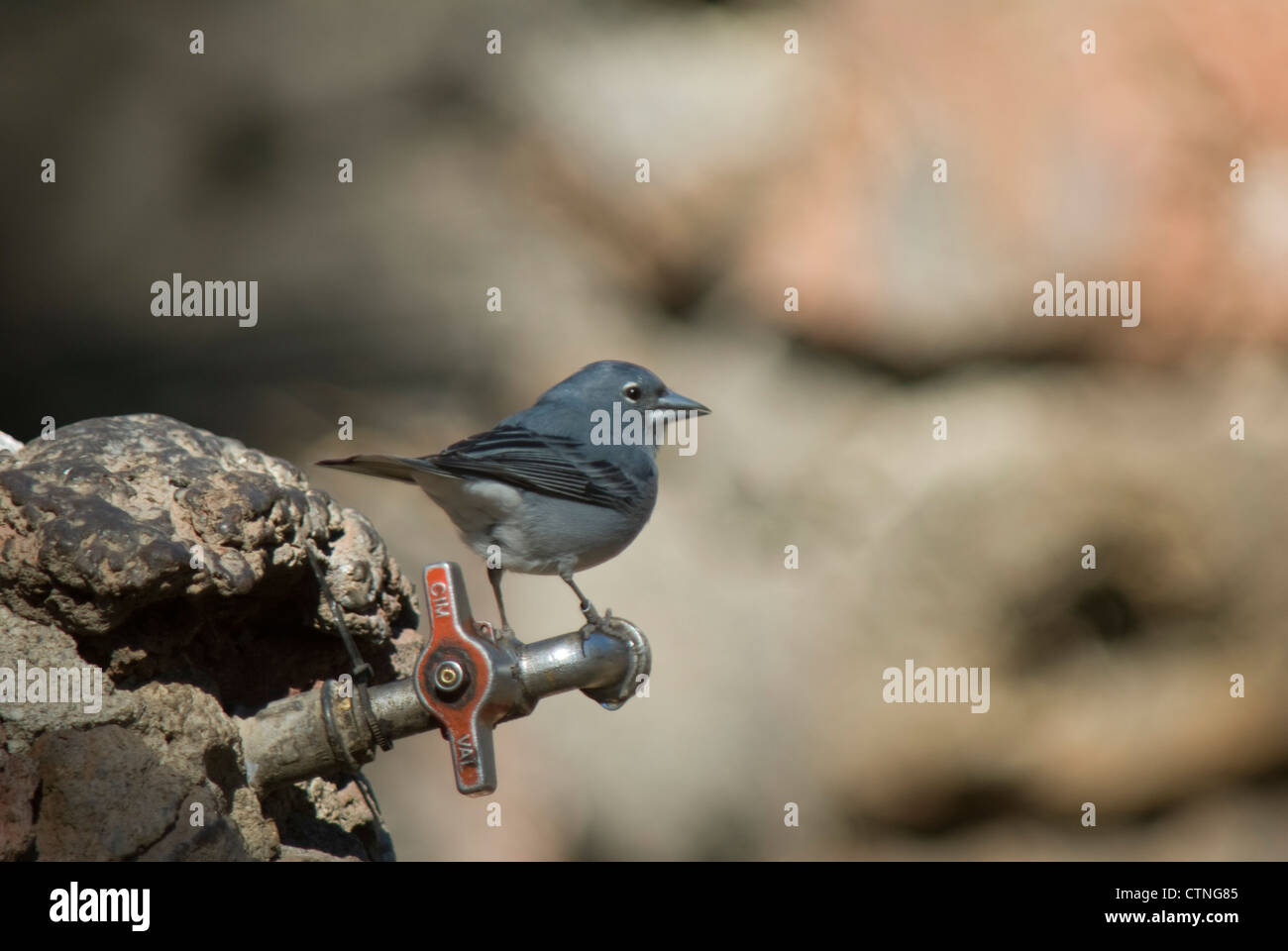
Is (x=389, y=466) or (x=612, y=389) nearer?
(x=389, y=466)

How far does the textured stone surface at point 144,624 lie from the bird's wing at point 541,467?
0.43 m

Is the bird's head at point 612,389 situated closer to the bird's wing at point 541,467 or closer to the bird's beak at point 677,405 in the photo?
the bird's beak at point 677,405

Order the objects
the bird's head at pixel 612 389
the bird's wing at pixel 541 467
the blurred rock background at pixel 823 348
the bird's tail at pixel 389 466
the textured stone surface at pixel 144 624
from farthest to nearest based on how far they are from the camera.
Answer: the blurred rock background at pixel 823 348
the bird's head at pixel 612 389
the bird's wing at pixel 541 467
the bird's tail at pixel 389 466
the textured stone surface at pixel 144 624

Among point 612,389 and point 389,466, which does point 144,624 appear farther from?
point 612,389

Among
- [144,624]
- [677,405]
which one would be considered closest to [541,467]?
[677,405]

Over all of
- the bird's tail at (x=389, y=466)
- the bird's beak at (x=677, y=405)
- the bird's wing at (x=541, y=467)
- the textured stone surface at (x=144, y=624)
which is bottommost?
the textured stone surface at (x=144, y=624)

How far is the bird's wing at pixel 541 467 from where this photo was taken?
303cm

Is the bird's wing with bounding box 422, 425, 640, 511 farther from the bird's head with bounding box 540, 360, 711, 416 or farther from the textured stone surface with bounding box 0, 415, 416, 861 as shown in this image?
the textured stone surface with bounding box 0, 415, 416, 861

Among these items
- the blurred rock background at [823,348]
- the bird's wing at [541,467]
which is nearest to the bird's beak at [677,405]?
the bird's wing at [541,467]

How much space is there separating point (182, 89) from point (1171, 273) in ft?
13.8

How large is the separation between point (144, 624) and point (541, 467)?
1105 millimetres

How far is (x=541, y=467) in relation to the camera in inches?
125
